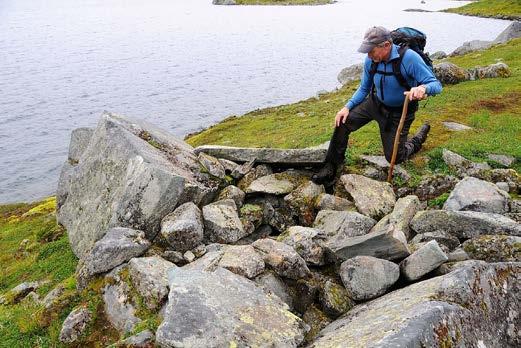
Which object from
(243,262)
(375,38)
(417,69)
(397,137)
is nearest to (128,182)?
(243,262)

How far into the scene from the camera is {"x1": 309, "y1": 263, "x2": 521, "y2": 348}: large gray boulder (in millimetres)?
6746

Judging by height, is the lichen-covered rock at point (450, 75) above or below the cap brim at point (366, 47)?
below

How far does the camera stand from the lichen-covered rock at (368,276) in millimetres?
9398

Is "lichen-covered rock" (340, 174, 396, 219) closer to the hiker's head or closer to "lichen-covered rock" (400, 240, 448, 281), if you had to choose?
"lichen-covered rock" (400, 240, 448, 281)

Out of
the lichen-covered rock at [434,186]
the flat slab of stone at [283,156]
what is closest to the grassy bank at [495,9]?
the lichen-covered rock at [434,186]

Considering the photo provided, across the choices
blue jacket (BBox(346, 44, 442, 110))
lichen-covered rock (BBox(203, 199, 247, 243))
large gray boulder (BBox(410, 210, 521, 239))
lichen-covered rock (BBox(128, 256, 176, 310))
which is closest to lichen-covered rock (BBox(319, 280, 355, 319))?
large gray boulder (BBox(410, 210, 521, 239))

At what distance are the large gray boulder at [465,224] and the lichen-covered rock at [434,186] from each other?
3.40m

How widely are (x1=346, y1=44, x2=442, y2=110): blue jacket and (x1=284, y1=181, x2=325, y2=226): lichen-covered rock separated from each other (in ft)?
12.3

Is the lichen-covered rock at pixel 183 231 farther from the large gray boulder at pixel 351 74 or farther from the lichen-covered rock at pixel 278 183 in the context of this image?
the large gray boulder at pixel 351 74

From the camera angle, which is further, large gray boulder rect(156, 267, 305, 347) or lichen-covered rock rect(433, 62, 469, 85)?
lichen-covered rock rect(433, 62, 469, 85)

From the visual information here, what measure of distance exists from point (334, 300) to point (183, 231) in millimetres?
4861

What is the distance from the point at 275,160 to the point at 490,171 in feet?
24.2

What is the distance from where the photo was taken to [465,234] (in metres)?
11.1

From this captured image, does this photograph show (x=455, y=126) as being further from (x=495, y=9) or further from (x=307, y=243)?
(x=495, y=9)
